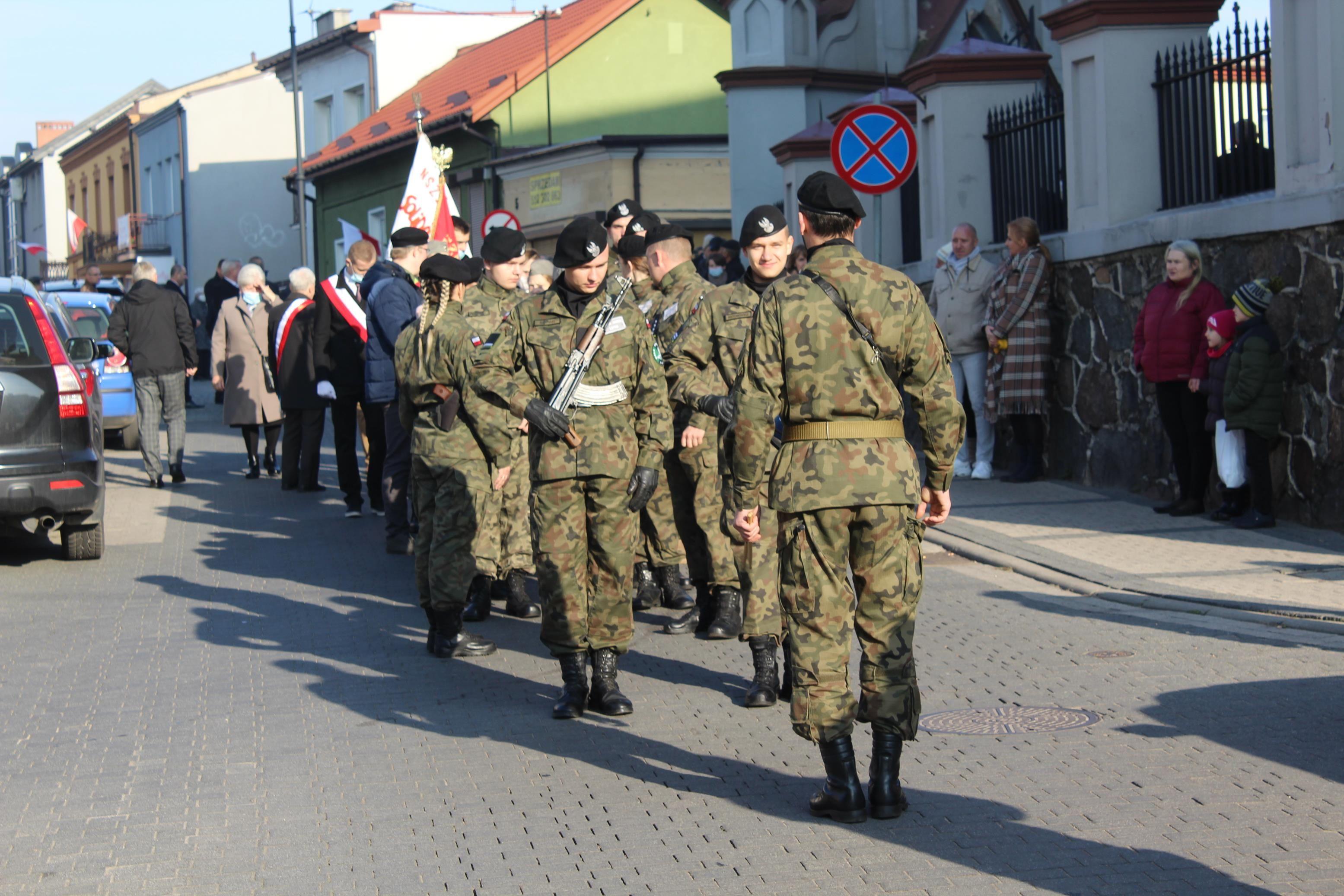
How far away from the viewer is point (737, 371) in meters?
6.32

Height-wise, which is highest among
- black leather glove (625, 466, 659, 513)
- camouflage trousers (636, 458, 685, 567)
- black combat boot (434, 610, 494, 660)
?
black leather glove (625, 466, 659, 513)

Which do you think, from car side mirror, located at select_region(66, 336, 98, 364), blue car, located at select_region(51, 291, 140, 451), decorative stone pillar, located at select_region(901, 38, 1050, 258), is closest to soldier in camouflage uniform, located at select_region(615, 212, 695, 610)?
car side mirror, located at select_region(66, 336, 98, 364)

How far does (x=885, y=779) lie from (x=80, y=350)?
8037mm

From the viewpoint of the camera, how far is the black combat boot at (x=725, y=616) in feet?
26.3

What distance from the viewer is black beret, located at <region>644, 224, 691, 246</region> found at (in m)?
7.98

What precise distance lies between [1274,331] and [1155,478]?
6.15 ft

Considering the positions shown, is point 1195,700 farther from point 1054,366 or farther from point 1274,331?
point 1054,366

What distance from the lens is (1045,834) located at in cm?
477

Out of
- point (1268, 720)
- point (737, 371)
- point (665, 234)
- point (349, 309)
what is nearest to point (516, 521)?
point (665, 234)

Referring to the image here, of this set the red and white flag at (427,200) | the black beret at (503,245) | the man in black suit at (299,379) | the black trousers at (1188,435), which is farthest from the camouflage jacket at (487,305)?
the red and white flag at (427,200)

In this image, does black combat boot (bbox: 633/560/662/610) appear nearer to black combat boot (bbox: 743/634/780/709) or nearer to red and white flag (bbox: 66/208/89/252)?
black combat boot (bbox: 743/634/780/709)

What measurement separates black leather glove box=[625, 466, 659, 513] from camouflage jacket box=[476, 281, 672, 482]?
0.04 metres

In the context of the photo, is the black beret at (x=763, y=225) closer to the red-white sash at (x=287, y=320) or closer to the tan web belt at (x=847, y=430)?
the tan web belt at (x=847, y=430)

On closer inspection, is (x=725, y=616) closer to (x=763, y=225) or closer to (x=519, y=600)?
(x=519, y=600)
